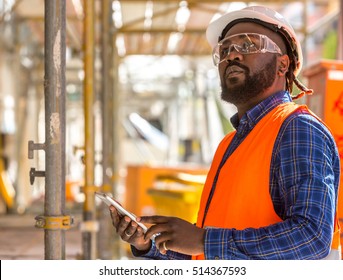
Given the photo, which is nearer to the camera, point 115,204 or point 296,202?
point 296,202

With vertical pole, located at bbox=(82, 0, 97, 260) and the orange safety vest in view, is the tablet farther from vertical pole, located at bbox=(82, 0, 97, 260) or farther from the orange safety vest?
vertical pole, located at bbox=(82, 0, 97, 260)

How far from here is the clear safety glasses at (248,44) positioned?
2.37 m

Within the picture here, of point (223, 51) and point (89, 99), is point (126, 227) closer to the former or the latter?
point (223, 51)

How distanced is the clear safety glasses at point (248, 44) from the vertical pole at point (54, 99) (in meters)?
0.63

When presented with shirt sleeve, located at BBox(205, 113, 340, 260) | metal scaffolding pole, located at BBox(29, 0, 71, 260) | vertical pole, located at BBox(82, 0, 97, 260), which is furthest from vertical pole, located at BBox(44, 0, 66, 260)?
vertical pole, located at BBox(82, 0, 97, 260)

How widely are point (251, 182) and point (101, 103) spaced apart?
22.8ft

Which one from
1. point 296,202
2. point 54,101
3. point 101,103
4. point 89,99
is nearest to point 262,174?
point 296,202

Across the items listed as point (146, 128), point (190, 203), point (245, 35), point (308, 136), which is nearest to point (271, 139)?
point (308, 136)

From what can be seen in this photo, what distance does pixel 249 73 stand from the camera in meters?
2.38

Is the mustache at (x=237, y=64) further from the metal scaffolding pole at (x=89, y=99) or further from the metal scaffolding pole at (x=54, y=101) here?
the metal scaffolding pole at (x=89, y=99)

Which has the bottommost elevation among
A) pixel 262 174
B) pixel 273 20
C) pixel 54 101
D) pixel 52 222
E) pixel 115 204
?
pixel 52 222

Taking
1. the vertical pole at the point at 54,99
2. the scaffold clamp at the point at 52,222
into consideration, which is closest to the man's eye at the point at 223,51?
the vertical pole at the point at 54,99

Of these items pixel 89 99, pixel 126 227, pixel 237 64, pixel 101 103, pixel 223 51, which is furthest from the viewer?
pixel 101 103

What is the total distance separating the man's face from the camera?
93.5 inches
